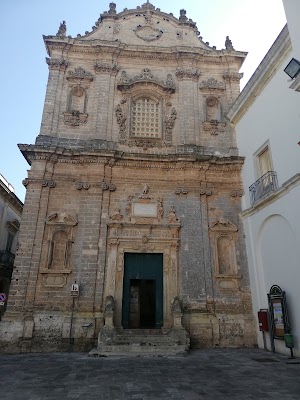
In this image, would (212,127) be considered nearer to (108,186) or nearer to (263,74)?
(263,74)

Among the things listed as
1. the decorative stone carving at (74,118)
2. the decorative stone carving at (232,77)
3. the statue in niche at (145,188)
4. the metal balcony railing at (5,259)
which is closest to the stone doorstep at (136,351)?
the statue in niche at (145,188)

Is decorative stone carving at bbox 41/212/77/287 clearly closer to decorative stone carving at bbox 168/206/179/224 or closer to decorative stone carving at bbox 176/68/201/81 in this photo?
decorative stone carving at bbox 168/206/179/224

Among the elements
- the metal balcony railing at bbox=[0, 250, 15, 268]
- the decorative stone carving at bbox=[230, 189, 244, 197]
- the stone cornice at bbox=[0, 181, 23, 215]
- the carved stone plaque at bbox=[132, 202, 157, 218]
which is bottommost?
Answer: the metal balcony railing at bbox=[0, 250, 15, 268]

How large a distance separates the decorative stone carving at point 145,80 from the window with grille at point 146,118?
79 cm

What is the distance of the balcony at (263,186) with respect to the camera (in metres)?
10.2

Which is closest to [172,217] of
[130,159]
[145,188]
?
[145,188]

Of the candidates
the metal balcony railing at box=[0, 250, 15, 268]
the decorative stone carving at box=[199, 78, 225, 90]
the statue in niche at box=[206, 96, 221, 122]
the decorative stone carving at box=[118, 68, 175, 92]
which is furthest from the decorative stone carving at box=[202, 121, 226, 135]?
the metal balcony railing at box=[0, 250, 15, 268]

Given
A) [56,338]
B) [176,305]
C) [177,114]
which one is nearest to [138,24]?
[177,114]

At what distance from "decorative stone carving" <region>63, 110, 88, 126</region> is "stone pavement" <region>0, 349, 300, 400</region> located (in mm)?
8872

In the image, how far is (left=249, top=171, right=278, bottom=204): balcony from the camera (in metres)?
10.2

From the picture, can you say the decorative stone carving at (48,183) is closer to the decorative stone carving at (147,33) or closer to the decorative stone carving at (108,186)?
the decorative stone carving at (108,186)

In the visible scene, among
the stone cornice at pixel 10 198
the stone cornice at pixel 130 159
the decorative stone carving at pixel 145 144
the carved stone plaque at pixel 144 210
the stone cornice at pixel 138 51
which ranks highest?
the stone cornice at pixel 138 51

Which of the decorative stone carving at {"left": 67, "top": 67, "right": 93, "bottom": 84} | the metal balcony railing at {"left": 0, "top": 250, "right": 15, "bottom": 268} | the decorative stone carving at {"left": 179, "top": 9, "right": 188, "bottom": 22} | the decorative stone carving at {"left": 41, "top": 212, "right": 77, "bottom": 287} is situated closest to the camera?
the decorative stone carving at {"left": 41, "top": 212, "right": 77, "bottom": 287}

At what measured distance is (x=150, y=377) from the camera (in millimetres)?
6629
